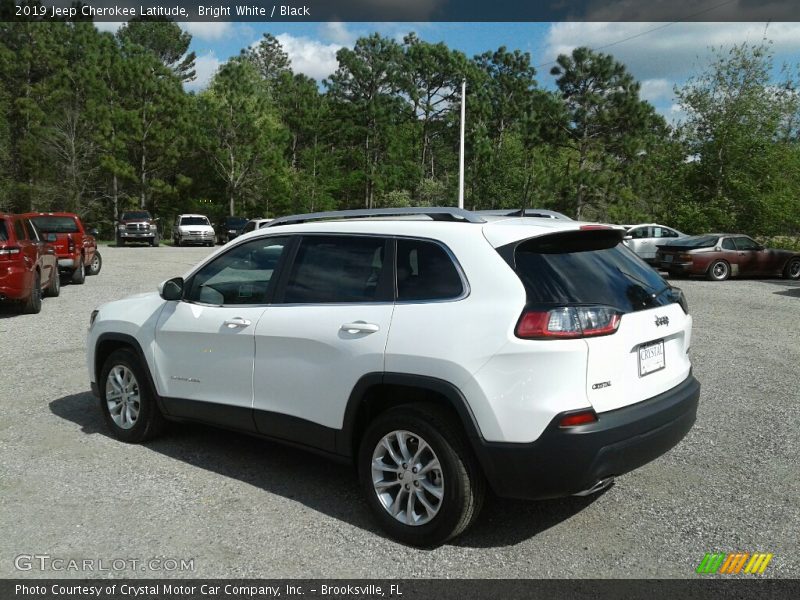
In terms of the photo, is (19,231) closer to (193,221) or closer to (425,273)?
(425,273)

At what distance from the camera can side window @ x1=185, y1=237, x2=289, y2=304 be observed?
4680mm

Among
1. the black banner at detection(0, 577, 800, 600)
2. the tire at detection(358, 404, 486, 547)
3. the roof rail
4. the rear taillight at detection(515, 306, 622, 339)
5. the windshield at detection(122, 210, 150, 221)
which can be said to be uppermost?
the windshield at detection(122, 210, 150, 221)

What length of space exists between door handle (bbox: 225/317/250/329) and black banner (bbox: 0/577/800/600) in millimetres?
1621

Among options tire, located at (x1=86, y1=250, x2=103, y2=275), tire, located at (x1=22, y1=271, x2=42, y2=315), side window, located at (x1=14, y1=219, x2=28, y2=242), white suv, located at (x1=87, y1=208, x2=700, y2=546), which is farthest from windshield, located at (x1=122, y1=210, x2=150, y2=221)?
white suv, located at (x1=87, y1=208, x2=700, y2=546)

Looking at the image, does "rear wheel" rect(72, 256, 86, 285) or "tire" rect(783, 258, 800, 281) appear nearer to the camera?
"rear wheel" rect(72, 256, 86, 285)

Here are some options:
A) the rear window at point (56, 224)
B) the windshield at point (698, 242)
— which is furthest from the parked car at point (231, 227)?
the windshield at point (698, 242)

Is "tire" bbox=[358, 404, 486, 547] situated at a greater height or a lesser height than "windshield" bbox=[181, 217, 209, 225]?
lesser

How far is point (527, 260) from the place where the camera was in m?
3.66

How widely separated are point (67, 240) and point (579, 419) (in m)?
16.0

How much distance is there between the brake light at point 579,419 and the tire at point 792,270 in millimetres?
21588

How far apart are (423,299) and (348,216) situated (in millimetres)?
937

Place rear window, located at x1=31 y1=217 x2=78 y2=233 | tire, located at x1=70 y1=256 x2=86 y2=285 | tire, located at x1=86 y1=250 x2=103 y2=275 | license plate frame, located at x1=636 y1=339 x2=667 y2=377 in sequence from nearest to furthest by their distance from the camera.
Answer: license plate frame, located at x1=636 y1=339 x2=667 y2=377, tire, located at x1=70 y1=256 x2=86 y2=285, rear window, located at x1=31 y1=217 x2=78 y2=233, tire, located at x1=86 y1=250 x2=103 y2=275

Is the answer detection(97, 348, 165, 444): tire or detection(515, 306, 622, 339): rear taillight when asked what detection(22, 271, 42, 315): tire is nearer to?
detection(97, 348, 165, 444): tire

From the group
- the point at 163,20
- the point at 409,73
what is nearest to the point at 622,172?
the point at 409,73
